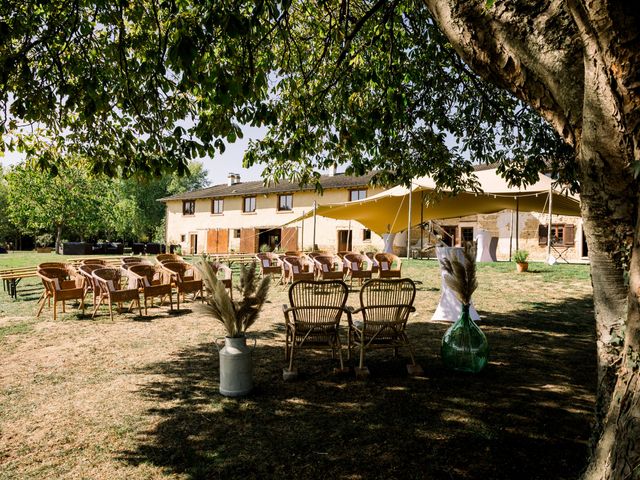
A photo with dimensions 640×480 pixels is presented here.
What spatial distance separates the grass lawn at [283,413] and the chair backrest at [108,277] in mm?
1271

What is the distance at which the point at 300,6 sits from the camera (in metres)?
6.05

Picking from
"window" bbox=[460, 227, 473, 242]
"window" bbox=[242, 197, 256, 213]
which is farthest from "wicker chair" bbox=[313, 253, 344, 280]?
"window" bbox=[242, 197, 256, 213]

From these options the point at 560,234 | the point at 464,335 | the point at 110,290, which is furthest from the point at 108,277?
the point at 560,234

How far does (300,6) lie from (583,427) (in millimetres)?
6190

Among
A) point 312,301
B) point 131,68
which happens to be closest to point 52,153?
point 131,68

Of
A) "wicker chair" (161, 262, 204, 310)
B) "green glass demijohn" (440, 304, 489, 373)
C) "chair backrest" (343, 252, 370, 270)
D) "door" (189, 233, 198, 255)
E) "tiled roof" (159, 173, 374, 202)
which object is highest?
"tiled roof" (159, 173, 374, 202)

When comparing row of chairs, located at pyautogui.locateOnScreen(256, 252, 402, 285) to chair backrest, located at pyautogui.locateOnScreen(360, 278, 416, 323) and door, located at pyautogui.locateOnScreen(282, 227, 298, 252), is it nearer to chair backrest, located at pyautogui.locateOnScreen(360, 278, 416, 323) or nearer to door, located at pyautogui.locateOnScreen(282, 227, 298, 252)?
chair backrest, located at pyautogui.locateOnScreen(360, 278, 416, 323)

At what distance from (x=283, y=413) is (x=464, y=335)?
7.00 feet

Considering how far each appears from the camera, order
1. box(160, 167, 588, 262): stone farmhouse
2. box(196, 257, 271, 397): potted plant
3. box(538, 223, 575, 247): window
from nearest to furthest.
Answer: box(196, 257, 271, 397): potted plant, box(538, 223, 575, 247): window, box(160, 167, 588, 262): stone farmhouse

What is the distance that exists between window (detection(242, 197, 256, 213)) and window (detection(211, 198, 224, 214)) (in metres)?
2.26

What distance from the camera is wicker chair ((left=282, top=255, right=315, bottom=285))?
11617 mm

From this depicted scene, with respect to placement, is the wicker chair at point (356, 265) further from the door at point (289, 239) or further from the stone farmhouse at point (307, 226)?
the door at point (289, 239)

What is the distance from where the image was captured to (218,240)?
3144cm

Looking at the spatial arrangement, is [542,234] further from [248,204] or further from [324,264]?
[248,204]
